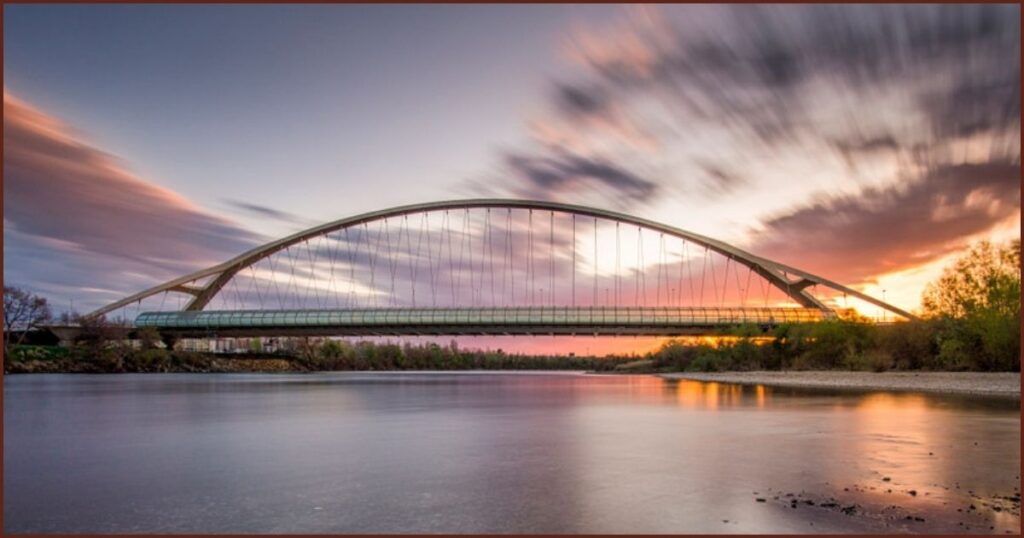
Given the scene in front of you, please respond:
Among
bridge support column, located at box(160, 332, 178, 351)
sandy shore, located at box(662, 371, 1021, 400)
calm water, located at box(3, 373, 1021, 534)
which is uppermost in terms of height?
calm water, located at box(3, 373, 1021, 534)

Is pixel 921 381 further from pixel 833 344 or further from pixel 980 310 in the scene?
pixel 833 344

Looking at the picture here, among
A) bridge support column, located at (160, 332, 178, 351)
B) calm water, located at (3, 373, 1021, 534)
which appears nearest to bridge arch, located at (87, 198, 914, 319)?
bridge support column, located at (160, 332, 178, 351)

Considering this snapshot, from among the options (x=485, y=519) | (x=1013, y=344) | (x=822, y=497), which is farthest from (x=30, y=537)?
(x=1013, y=344)

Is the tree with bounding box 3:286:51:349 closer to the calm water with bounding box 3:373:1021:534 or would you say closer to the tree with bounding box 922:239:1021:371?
the calm water with bounding box 3:373:1021:534

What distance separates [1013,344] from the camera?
133 ft

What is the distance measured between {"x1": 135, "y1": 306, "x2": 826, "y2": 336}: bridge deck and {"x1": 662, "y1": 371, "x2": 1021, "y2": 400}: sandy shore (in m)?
21.4

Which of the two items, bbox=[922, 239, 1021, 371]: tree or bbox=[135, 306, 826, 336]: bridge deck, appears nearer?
bbox=[922, 239, 1021, 371]: tree

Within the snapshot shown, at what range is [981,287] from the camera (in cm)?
4384

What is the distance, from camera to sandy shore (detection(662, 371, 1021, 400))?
34000 mm

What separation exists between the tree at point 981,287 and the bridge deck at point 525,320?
88.6 feet

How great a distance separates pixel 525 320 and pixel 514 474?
66925 mm

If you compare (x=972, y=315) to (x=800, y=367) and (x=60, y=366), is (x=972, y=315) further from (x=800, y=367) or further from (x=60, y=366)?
(x=60, y=366)

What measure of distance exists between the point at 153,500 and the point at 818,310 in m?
78.0

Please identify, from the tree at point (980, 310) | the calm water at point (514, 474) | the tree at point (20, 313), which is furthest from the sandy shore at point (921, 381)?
the tree at point (20, 313)
